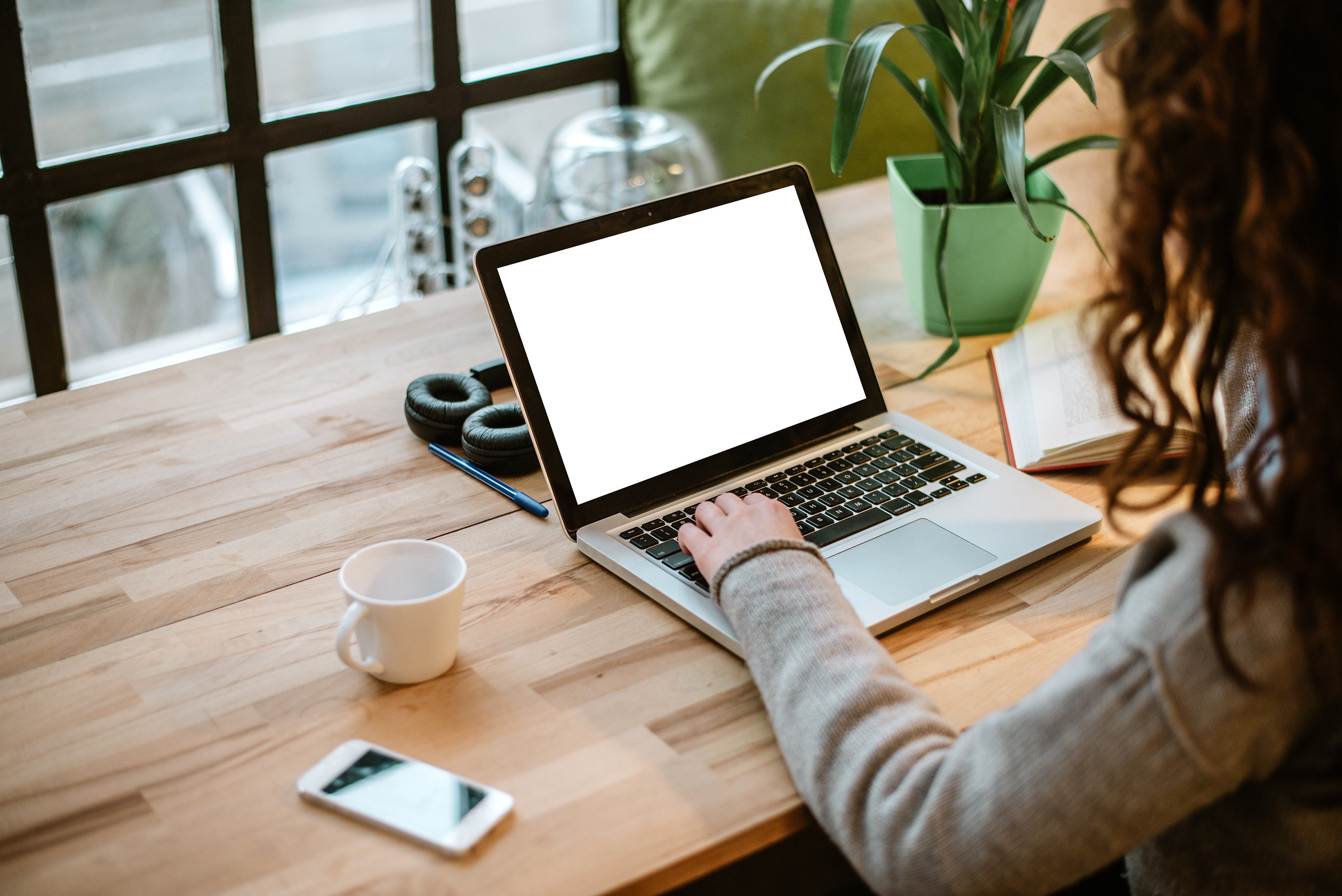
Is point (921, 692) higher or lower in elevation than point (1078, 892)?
higher

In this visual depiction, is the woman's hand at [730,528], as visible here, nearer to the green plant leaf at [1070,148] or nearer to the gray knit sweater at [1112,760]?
the gray knit sweater at [1112,760]

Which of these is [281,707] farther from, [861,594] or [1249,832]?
[1249,832]

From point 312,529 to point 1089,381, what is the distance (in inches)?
29.5

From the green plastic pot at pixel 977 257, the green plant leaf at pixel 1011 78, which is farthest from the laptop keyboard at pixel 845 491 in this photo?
the green plant leaf at pixel 1011 78

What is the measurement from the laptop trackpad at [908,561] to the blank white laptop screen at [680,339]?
0.52 feet

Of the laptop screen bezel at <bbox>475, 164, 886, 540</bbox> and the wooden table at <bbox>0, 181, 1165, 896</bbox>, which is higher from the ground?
the laptop screen bezel at <bbox>475, 164, 886, 540</bbox>

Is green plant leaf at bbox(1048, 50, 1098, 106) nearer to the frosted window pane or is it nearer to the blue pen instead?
the blue pen

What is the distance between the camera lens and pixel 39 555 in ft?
3.08

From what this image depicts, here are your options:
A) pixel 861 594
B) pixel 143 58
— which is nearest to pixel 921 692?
pixel 861 594

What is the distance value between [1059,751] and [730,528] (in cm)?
33

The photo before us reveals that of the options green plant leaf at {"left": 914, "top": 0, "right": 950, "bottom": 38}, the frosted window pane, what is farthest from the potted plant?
the frosted window pane

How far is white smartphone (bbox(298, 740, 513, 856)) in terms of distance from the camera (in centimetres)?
66

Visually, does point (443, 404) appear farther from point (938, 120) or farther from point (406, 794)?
point (938, 120)

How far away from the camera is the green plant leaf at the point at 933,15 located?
1239 millimetres
